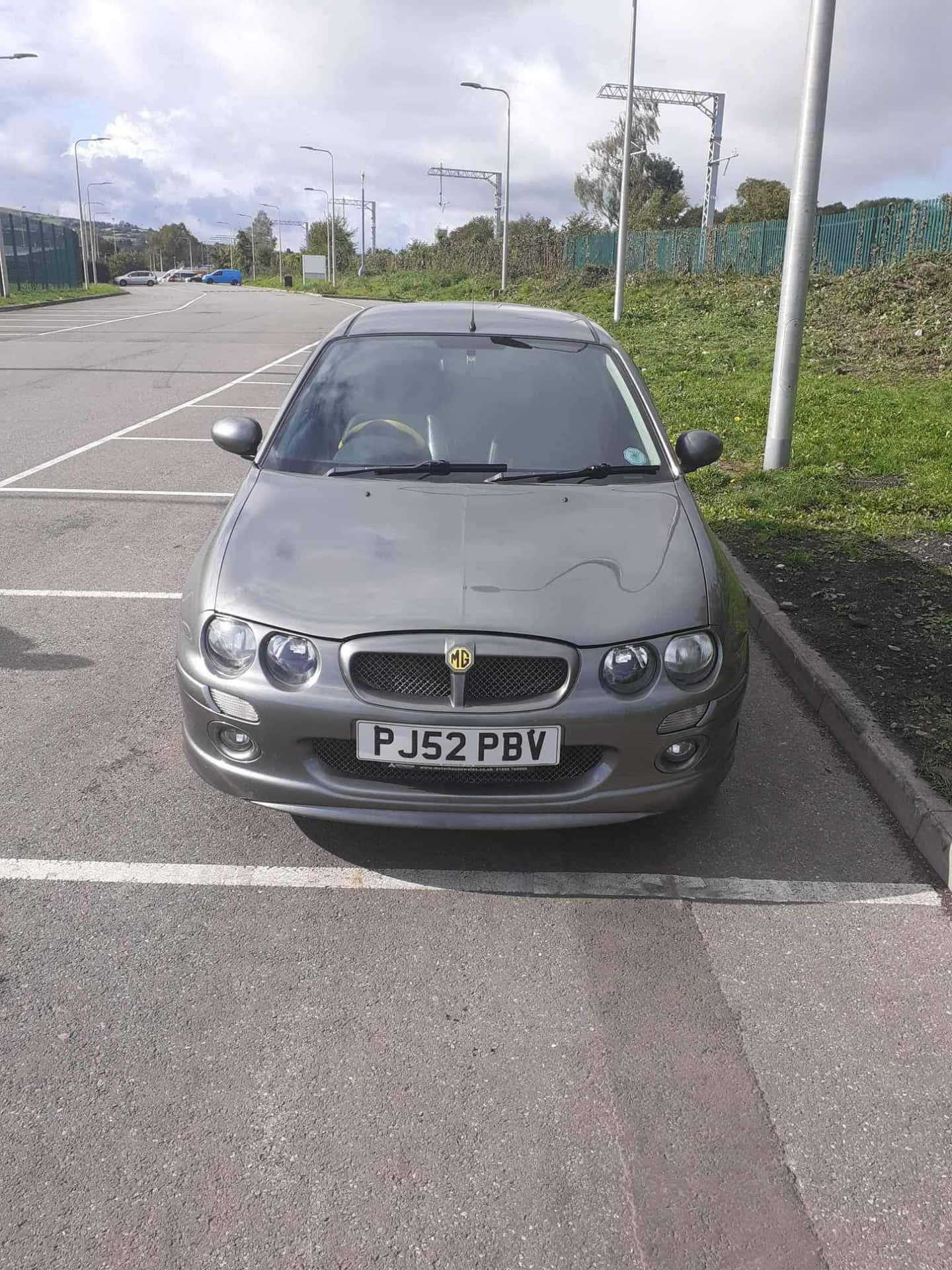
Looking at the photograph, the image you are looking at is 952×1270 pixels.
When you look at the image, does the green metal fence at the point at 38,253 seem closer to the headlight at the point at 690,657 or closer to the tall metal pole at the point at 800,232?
the tall metal pole at the point at 800,232

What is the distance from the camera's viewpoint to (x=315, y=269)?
8606 centimetres

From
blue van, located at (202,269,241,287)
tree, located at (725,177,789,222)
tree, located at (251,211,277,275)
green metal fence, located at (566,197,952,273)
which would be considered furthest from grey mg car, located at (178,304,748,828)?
tree, located at (251,211,277,275)

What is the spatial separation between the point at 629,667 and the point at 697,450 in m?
1.62

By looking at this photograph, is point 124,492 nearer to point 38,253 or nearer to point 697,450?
point 697,450

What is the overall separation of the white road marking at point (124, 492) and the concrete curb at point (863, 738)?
4.60 m

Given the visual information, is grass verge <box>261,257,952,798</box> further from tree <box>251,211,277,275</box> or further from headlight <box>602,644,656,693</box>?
tree <box>251,211,277,275</box>

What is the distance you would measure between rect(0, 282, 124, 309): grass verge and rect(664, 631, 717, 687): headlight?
137ft

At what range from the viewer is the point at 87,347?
22906 millimetres

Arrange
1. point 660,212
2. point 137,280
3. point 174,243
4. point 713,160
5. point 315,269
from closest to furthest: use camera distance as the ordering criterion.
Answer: point 713,160
point 660,212
point 315,269
point 137,280
point 174,243

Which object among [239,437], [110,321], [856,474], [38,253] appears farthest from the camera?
[38,253]

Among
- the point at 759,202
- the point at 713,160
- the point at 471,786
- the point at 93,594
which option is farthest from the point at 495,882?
the point at 759,202

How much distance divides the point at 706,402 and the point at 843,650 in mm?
7984

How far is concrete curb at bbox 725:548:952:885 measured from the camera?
3.67 meters

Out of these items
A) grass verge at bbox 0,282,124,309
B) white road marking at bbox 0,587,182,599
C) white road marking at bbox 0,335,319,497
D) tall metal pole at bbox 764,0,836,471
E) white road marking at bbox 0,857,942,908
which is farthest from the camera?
grass verge at bbox 0,282,124,309
